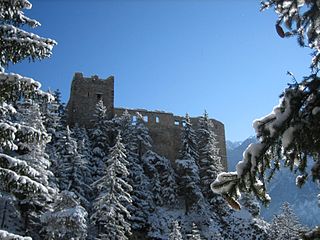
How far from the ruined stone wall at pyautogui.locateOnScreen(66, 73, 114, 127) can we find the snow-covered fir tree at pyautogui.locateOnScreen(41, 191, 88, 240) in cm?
2517

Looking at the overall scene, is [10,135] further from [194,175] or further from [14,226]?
[194,175]

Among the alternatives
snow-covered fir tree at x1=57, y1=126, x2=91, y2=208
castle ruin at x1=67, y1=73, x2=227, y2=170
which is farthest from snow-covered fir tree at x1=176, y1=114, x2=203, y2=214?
snow-covered fir tree at x1=57, y1=126, x2=91, y2=208

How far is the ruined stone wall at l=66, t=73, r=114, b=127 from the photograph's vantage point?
1961 inches

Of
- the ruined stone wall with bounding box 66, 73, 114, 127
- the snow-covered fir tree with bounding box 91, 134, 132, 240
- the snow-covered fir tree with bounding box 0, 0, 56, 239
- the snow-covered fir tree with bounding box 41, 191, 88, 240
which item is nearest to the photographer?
the snow-covered fir tree with bounding box 0, 0, 56, 239

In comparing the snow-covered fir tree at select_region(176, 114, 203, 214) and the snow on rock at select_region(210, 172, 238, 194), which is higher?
the snow-covered fir tree at select_region(176, 114, 203, 214)

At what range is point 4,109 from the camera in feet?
30.2

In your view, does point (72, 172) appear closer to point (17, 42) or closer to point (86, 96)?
point (86, 96)

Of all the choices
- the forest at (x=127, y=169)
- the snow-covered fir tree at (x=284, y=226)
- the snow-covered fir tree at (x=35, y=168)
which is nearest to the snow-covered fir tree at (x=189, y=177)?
the forest at (x=127, y=169)

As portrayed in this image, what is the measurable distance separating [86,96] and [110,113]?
3922 millimetres

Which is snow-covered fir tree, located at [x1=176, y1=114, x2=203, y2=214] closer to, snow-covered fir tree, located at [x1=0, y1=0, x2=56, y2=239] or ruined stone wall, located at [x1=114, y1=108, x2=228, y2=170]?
ruined stone wall, located at [x1=114, y1=108, x2=228, y2=170]

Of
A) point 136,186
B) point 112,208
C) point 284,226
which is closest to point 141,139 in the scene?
point 136,186

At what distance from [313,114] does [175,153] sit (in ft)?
154

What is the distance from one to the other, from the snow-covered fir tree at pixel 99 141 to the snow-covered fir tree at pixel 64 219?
458 inches

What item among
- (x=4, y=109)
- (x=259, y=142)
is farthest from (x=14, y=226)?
(x=259, y=142)
